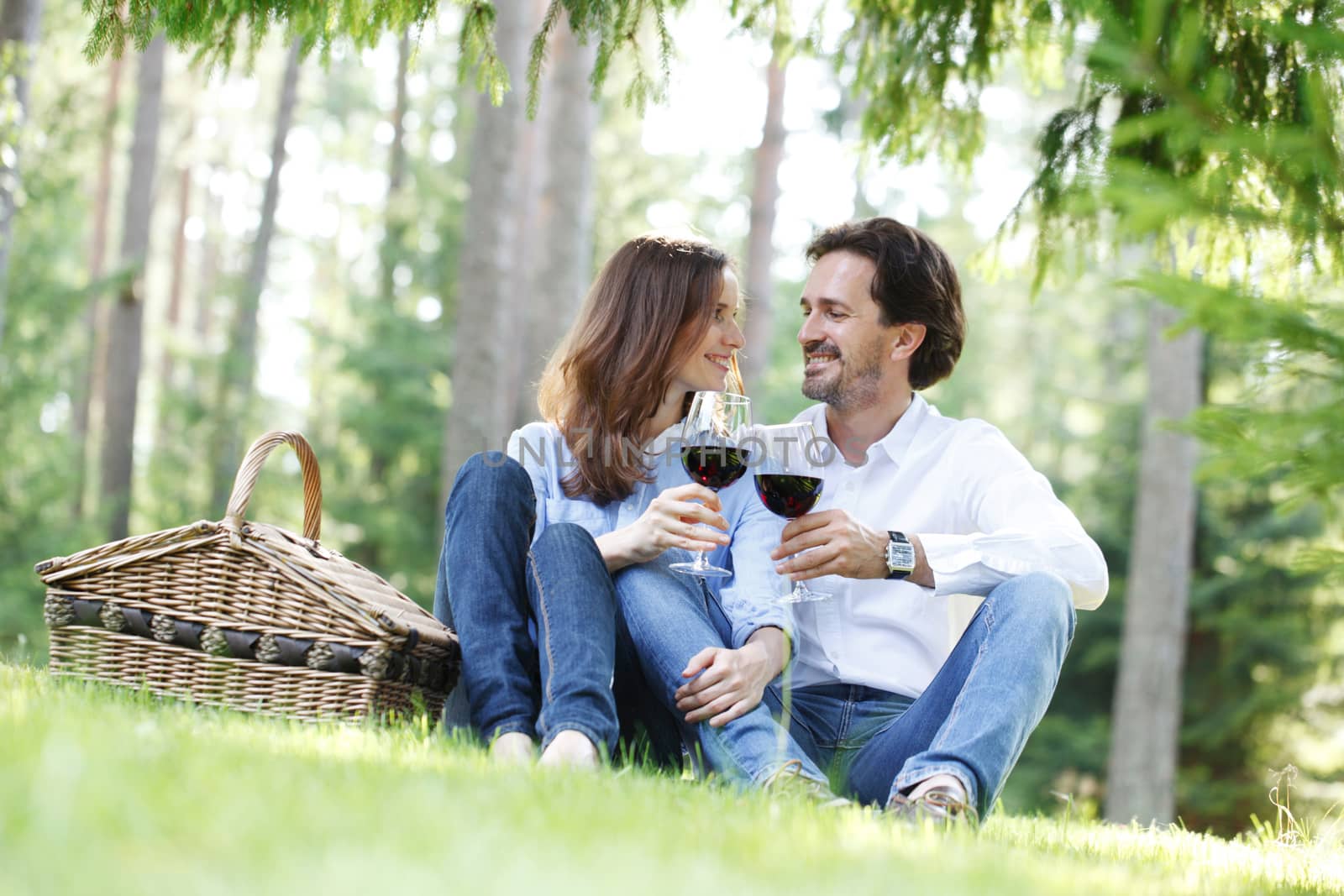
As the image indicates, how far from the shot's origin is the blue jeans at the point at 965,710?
2.27 meters

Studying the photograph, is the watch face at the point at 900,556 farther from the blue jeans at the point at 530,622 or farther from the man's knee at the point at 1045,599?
the blue jeans at the point at 530,622

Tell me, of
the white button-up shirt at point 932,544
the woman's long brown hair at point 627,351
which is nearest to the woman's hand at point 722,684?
the white button-up shirt at point 932,544

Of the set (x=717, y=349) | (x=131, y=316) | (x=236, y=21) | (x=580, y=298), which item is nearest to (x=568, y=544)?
(x=717, y=349)

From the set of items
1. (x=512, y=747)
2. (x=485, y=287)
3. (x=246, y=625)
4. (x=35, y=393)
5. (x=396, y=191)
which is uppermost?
(x=396, y=191)

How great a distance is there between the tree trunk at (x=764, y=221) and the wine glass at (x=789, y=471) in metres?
8.64

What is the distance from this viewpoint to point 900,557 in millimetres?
2680

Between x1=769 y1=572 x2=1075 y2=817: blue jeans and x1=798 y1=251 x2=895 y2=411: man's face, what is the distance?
86 cm

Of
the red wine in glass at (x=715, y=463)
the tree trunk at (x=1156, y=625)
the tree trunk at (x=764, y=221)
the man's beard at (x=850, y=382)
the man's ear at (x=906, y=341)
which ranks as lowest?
the tree trunk at (x=1156, y=625)

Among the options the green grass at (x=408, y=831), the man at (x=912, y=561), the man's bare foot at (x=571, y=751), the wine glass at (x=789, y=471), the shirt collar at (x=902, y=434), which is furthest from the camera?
the shirt collar at (x=902, y=434)

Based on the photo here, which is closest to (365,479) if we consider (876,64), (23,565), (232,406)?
(232,406)

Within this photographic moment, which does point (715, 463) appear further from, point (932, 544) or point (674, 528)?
point (932, 544)

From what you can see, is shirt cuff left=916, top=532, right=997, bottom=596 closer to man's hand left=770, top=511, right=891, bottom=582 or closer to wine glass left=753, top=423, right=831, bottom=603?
man's hand left=770, top=511, right=891, bottom=582

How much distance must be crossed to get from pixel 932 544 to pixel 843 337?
33.8 inches

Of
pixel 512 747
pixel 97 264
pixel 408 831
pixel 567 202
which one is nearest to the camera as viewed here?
pixel 408 831
